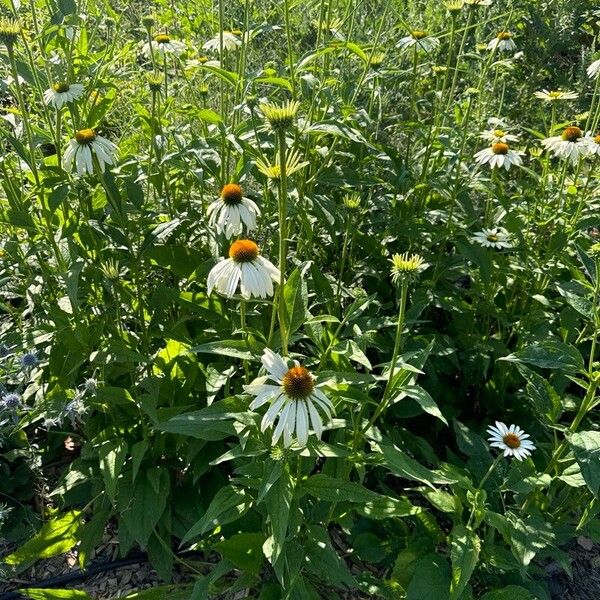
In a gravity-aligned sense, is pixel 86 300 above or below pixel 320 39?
below

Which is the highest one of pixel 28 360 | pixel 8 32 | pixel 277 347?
pixel 8 32

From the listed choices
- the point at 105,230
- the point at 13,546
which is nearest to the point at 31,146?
the point at 105,230

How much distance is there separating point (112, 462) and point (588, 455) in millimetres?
1083

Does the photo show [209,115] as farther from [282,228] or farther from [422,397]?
[422,397]

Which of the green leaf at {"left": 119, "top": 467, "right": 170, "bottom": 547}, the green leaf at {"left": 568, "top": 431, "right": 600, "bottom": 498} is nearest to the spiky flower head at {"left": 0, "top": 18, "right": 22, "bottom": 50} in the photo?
the green leaf at {"left": 119, "top": 467, "right": 170, "bottom": 547}

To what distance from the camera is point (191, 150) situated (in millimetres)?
1723

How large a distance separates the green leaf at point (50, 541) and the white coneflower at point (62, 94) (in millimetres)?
1075

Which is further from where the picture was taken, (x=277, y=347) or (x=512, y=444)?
(x=512, y=444)

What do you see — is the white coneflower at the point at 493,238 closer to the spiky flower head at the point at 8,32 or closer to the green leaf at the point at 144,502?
the green leaf at the point at 144,502

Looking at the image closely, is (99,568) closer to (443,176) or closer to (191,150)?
(191,150)

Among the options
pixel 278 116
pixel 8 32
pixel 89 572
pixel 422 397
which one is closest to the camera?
pixel 278 116

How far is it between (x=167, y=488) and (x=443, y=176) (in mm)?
1328

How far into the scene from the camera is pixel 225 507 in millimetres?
1454

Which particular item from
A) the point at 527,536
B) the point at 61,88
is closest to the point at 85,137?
the point at 61,88
